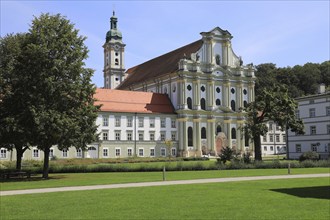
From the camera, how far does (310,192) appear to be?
1916cm

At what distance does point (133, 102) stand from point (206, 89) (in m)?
15.7

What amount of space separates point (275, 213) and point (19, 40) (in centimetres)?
2791

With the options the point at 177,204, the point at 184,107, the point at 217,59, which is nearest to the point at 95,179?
the point at 177,204

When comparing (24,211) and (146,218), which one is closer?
(146,218)

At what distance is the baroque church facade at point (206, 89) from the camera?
79.6 metres

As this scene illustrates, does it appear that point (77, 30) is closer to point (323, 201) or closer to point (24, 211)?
point (24, 211)

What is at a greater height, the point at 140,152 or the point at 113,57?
the point at 113,57

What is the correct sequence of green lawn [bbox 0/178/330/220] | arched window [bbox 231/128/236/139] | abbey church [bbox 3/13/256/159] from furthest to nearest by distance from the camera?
1. arched window [bbox 231/128/236/139]
2. abbey church [bbox 3/13/256/159]
3. green lawn [bbox 0/178/330/220]

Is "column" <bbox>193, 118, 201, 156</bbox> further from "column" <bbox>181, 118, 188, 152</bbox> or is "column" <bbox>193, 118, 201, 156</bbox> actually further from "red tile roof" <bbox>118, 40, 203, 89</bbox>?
"red tile roof" <bbox>118, 40, 203, 89</bbox>

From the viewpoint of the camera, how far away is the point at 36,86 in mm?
31797

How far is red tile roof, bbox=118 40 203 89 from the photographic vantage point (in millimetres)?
84688

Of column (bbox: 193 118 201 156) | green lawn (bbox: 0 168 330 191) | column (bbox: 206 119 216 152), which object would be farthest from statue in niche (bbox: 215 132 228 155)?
green lawn (bbox: 0 168 330 191)

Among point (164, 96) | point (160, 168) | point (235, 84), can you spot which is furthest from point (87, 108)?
point (235, 84)

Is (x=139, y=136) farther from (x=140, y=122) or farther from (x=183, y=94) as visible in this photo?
(x=183, y=94)
